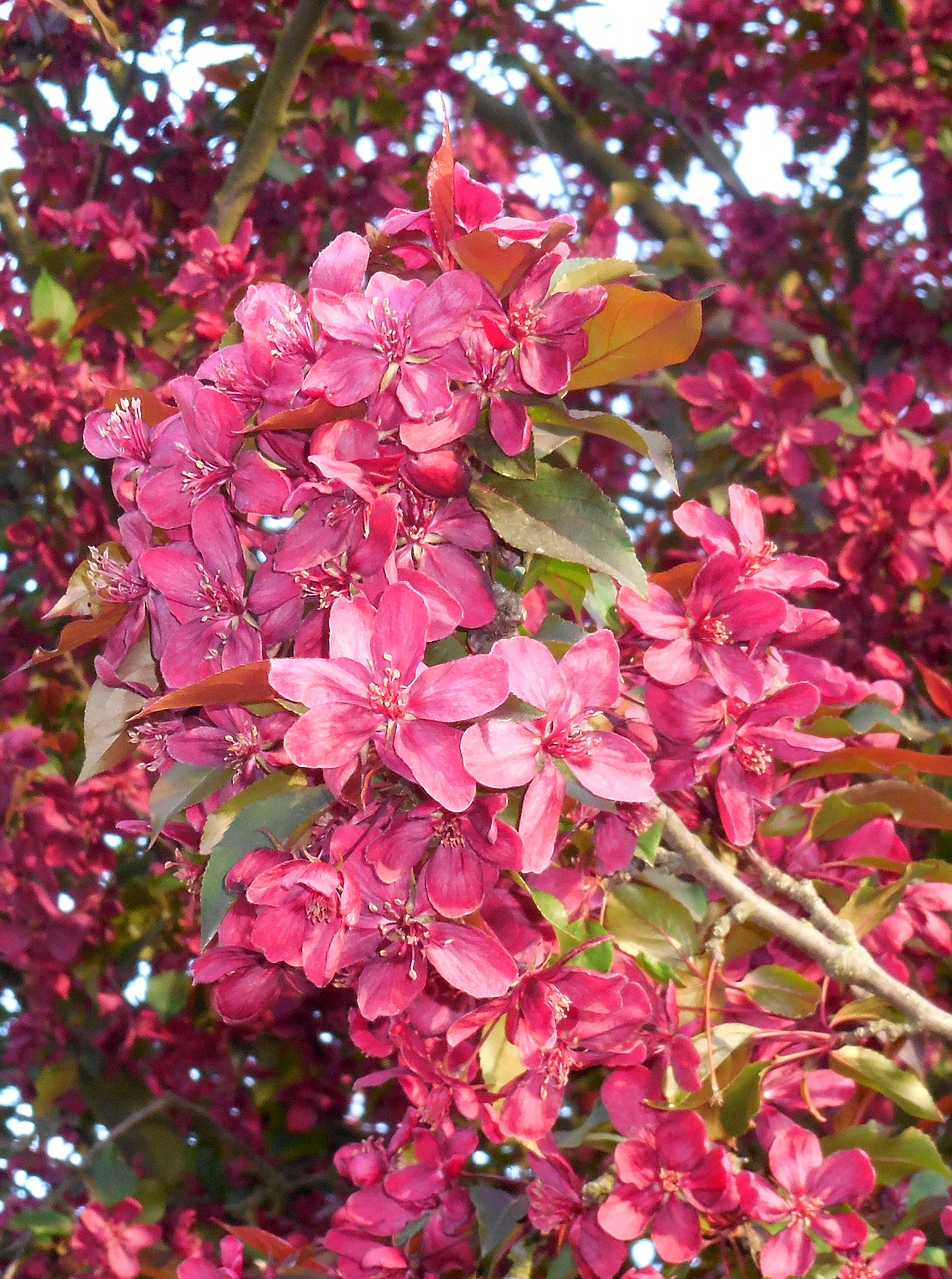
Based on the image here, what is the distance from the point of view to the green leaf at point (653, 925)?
4.30 ft

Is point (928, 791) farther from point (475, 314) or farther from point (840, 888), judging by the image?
→ point (475, 314)

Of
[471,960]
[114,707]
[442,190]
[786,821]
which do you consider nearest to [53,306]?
[114,707]

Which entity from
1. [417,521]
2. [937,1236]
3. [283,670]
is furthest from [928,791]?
[937,1236]

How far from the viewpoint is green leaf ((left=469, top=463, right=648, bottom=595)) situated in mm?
978

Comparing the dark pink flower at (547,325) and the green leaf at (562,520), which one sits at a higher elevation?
the dark pink flower at (547,325)

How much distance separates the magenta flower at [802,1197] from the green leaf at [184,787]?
63 centimetres

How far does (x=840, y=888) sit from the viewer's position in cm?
142

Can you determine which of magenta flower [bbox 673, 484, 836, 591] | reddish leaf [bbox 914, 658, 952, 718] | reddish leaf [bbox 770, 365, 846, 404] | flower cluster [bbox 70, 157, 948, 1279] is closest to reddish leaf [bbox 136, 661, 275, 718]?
flower cluster [bbox 70, 157, 948, 1279]

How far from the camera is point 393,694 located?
891 millimetres

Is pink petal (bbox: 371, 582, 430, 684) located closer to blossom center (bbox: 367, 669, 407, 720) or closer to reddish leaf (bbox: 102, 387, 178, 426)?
blossom center (bbox: 367, 669, 407, 720)

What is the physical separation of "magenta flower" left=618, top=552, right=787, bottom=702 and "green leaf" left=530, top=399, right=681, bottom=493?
12cm

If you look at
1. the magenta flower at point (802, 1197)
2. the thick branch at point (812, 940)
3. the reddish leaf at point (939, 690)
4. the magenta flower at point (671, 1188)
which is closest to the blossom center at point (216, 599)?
the thick branch at point (812, 940)

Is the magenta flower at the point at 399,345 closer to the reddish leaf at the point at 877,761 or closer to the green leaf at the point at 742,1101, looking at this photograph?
the reddish leaf at the point at 877,761

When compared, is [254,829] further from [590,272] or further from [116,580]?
[590,272]
